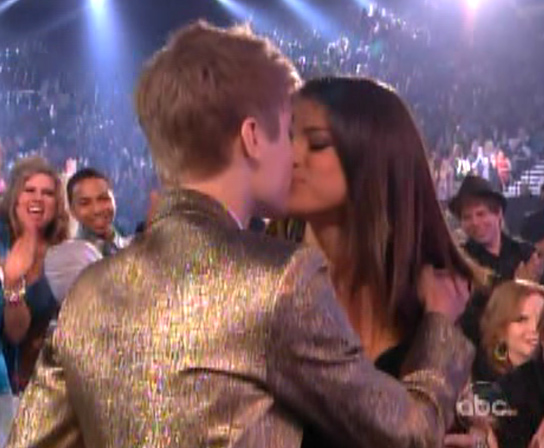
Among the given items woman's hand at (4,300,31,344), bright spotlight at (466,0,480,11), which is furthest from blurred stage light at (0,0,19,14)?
woman's hand at (4,300,31,344)

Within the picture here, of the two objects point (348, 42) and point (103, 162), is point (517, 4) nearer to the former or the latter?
point (348, 42)

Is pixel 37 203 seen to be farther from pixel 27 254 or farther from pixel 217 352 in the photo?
pixel 217 352

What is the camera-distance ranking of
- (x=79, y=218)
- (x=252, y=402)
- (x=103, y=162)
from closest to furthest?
(x=252, y=402) < (x=79, y=218) < (x=103, y=162)

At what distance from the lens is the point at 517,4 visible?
5633 mm

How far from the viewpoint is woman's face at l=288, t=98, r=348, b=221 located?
114cm

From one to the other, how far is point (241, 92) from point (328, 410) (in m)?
0.27

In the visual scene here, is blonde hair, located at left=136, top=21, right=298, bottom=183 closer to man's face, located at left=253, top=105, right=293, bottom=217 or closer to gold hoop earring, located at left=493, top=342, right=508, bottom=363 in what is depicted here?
man's face, located at left=253, top=105, right=293, bottom=217

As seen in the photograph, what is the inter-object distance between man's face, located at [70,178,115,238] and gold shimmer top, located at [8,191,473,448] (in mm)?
2379

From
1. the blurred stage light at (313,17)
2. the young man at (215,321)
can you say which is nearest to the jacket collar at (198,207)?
the young man at (215,321)

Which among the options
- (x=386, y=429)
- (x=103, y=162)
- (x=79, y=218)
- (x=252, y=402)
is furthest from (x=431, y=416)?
(x=103, y=162)

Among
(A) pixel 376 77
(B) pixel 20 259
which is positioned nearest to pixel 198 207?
(B) pixel 20 259

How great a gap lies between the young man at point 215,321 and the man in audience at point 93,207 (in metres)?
2.32

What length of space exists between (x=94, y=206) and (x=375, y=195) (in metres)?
2.27

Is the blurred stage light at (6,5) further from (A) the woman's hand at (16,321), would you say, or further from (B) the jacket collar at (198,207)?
(B) the jacket collar at (198,207)
